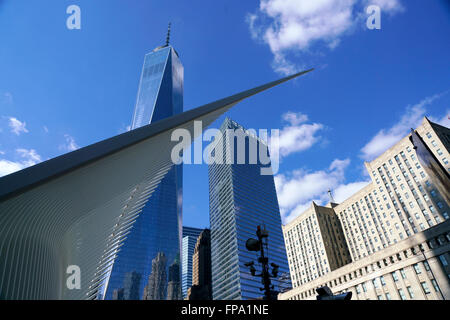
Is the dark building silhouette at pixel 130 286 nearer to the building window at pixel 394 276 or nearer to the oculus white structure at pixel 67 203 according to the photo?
the building window at pixel 394 276

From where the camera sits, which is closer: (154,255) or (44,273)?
(44,273)

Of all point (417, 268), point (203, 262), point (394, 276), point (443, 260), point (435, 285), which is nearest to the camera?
point (443, 260)

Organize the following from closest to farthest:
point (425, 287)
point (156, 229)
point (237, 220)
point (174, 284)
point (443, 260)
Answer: point (443, 260)
point (425, 287)
point (156, 229)
point (174, 284)
point (237, 220)

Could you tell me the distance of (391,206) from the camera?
226 feet

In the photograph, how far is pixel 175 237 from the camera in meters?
135

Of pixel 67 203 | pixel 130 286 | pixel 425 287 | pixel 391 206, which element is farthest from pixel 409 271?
pixel 130 286

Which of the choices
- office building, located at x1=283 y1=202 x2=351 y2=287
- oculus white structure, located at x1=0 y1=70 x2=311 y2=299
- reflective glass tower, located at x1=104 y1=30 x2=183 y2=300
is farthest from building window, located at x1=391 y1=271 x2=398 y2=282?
reflective glass tower, located at x1=104 y1=30 x2=183 y2=300

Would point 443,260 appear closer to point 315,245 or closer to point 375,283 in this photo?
point 375,283

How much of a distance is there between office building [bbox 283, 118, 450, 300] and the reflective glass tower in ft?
210

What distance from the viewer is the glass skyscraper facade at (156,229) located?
381 feet

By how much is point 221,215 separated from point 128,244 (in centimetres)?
6367

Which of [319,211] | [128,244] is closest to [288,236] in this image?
[319,211]

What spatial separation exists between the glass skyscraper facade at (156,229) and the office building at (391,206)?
63822 millimetres
